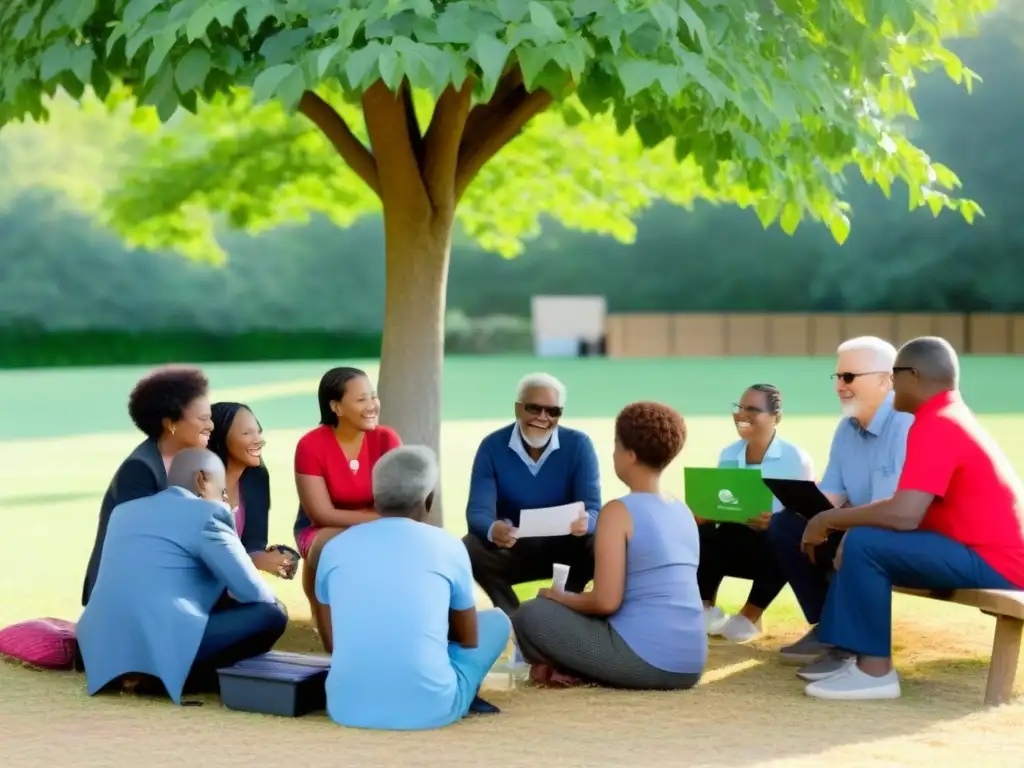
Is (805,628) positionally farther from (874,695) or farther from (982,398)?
(982,398)

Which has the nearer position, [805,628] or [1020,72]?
[805,628]

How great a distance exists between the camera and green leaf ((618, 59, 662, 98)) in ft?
20.7

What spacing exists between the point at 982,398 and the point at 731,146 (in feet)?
73.3

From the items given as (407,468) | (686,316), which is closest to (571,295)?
(686,316)

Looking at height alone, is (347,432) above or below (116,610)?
above

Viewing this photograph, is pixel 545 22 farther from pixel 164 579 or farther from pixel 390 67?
pixel 164 579

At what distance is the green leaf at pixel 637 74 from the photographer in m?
6.31

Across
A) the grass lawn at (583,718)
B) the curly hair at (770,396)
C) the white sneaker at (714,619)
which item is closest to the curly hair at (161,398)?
the grass lawn at (583,718)

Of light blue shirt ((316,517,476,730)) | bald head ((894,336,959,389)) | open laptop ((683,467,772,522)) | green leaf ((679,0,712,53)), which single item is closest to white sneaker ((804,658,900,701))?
open laptop ((683,467,772,522))

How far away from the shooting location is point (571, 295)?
61.4m

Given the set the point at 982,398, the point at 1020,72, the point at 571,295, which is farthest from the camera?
the point at 571,295

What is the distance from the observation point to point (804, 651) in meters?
7.44

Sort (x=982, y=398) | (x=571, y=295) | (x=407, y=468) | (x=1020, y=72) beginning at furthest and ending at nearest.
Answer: (x=571, y=295)
(x=1020, y=72)
(x=982, y=398)
(x=407, y=468)

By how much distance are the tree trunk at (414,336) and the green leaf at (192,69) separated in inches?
110
